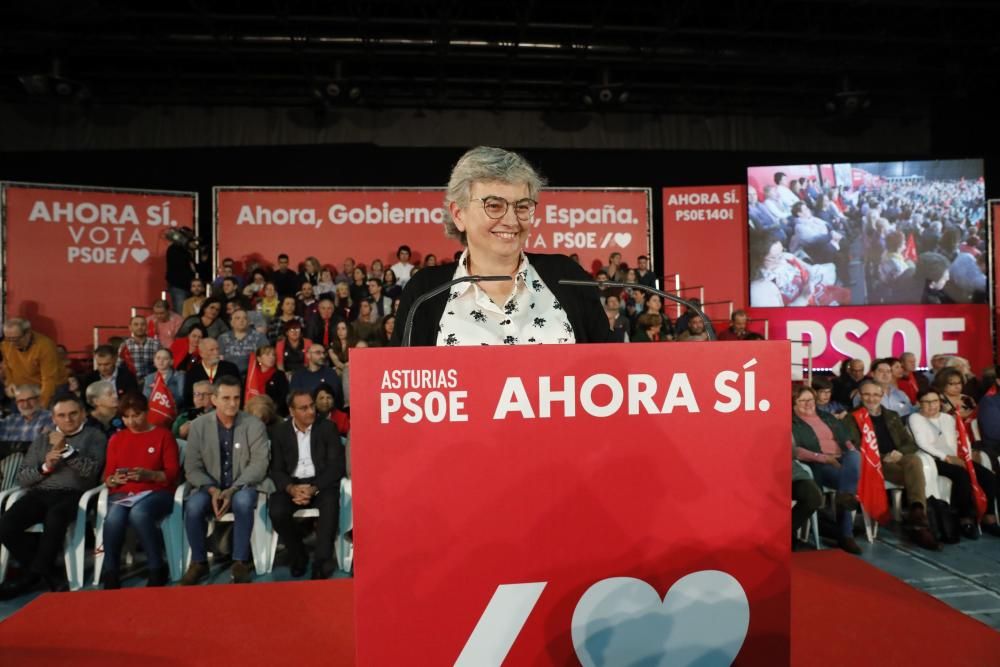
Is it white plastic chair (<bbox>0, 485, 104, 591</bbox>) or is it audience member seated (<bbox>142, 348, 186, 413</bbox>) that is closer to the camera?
white plastic chair (<bbox>0, 485, 104, 591</bbox>)

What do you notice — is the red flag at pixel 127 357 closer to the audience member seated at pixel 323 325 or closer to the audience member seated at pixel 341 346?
the audience member seated at pixel 323 325

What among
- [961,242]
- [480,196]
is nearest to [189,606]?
[480,196]

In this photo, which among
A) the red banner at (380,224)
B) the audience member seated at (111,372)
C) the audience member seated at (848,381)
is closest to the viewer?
the audience member seated at (111,372)

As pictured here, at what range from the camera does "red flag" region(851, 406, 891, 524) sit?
13.4 feet

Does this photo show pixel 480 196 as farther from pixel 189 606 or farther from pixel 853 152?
pixel 853 152

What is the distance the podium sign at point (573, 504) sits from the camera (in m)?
0.94

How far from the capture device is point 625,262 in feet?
32.5

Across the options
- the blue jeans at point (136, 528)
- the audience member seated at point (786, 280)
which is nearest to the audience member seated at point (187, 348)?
the blue jeans at point (136, 528)

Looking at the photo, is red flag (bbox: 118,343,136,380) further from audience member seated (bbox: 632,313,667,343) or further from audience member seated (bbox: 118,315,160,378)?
audience member seated (bbox: 632,313,667,343)

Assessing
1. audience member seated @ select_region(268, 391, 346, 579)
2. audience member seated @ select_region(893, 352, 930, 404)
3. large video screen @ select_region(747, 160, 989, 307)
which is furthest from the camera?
large video screen @ select_region(747, 160, 989, 307)

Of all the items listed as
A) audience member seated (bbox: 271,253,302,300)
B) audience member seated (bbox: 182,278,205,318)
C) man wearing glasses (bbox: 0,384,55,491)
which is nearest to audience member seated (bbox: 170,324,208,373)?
audience member seated (bbox: 182,278,205,318)

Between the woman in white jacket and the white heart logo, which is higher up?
the white heart logo

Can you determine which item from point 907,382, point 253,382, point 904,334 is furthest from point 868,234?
point 253,382

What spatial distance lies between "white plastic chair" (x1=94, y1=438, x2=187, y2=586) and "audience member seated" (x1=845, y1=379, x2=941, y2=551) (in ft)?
14.2
